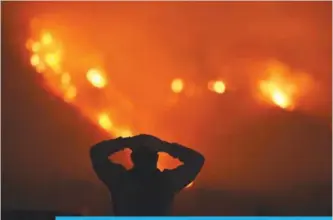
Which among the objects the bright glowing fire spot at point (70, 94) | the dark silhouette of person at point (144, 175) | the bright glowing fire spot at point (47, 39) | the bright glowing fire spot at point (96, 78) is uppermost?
the bright glowing fire spot at point (47, 39)

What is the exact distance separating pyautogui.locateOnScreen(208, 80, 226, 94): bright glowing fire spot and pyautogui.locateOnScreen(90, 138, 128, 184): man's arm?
26cm

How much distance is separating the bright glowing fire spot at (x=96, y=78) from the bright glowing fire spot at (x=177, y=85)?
178 mm

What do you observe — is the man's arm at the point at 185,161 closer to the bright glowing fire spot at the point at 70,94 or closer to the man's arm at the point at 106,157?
the man's arm at the point at 106,157

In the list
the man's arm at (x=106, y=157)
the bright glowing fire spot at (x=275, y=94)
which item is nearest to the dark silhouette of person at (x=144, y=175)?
the man's arm at (x=106, y=157)

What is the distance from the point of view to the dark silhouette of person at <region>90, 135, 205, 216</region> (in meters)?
1.26

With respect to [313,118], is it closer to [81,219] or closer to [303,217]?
[303,217]

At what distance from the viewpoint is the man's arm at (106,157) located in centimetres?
127

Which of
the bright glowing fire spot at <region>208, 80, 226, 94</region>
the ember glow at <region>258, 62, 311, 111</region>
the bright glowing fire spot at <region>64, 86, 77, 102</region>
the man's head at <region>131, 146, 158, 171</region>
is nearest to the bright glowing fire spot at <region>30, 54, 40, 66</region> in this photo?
the bright glowing fire spot at <region>64, 86, 77, 102</region>

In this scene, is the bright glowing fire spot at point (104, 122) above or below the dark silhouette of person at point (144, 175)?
above

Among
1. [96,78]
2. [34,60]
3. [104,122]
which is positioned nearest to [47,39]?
[34,60]

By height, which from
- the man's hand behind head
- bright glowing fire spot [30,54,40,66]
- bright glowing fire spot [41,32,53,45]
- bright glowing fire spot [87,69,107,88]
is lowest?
the man's hand behind head

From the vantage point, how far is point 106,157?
1.27 meters

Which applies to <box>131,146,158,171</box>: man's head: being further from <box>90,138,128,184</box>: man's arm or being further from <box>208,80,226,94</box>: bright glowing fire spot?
<box>208,80,226,94</box>: bright glowing fire spot

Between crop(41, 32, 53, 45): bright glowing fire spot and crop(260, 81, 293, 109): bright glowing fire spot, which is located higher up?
crop(41, 32, 53, 45): bright glowing fire spot
